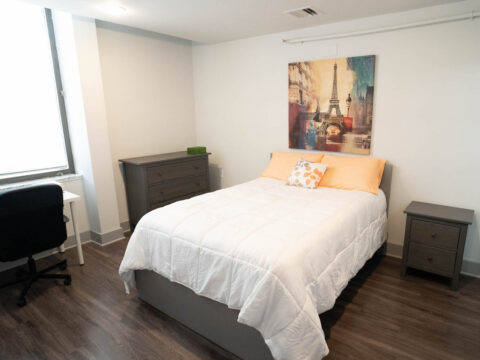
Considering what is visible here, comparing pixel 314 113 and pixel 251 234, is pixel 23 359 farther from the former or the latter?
pixel 314 113

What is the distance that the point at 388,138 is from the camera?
10.1 ft

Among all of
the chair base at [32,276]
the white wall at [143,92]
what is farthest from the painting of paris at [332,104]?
the chair base at [32,276]

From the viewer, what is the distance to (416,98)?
288 cm

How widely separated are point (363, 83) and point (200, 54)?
2.43 m

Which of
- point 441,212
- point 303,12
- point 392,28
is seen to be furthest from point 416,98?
point 303,12

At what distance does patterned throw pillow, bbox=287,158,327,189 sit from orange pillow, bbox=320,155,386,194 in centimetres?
10

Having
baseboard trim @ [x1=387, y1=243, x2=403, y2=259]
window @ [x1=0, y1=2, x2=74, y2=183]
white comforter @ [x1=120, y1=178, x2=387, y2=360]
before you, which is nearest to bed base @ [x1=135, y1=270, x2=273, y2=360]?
white comforter @ [x1=120, y1=178, x2=387, y2=360]

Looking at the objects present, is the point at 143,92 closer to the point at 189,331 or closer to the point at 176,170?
the point at 176,170

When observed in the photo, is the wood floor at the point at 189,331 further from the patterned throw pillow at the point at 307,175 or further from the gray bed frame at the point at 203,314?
the patterned throw pillow at the point at 307,175

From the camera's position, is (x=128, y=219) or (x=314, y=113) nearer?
(x=314, y=113)

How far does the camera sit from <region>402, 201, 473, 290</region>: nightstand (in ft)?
8.11

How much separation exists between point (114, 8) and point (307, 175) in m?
2.41

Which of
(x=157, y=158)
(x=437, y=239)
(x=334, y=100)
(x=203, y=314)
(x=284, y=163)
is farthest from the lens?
(x=157, y=158)

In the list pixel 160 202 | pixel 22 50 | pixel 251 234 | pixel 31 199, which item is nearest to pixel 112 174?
pixel 160 202
